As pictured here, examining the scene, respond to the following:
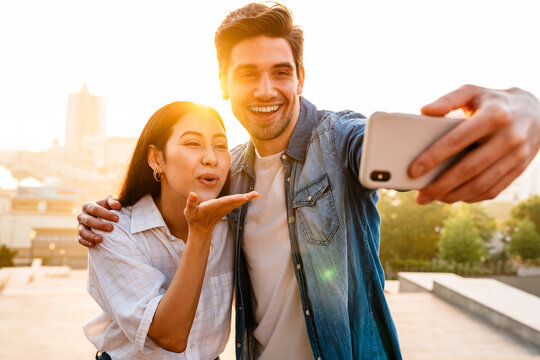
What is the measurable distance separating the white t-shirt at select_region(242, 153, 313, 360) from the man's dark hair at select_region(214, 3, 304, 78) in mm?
750

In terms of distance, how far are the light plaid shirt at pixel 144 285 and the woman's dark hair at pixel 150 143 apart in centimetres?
9

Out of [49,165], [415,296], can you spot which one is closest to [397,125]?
[415,296]

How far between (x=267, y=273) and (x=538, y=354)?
6572 mm

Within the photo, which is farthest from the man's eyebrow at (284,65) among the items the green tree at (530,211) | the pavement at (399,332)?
the green tree at (530,211)

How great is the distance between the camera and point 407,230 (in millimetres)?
36781

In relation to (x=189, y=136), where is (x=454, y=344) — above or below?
below

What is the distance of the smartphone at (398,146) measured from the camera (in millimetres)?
1102

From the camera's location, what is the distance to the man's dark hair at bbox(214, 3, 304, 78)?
2396mm

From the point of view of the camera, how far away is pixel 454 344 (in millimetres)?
6941

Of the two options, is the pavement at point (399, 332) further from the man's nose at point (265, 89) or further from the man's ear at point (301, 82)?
the man's nose at point (265, 89)

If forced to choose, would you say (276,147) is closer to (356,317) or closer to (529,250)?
(356,317)

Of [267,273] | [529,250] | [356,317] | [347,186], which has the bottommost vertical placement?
[529,250]

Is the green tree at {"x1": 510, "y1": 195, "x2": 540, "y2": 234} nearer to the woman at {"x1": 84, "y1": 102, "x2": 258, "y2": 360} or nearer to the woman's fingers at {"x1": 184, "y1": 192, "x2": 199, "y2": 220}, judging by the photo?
the woman at {"x1": 84, "y1": 102, "x2": 258, "y2": 360}

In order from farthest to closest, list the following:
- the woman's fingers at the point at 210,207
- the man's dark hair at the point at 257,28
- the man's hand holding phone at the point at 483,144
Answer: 1. the man's dark hair at the point at 257,28
2. the woman's fingers at the point at 210,207
3. the man's hand holding phone at the point at 483,144
